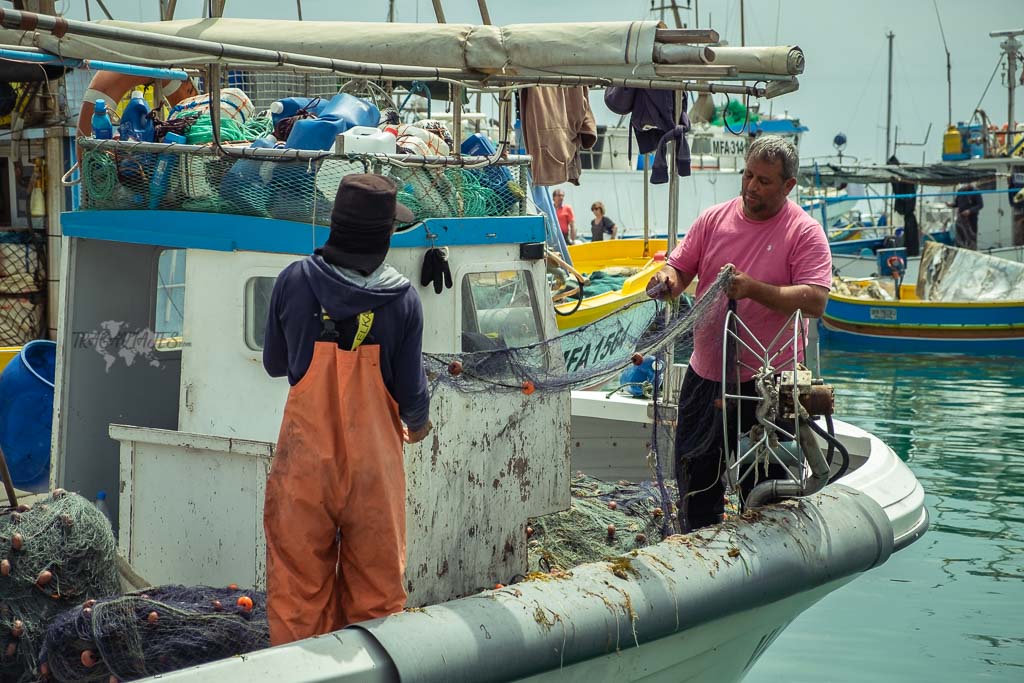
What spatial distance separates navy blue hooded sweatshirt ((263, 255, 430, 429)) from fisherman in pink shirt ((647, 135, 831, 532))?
149 cm

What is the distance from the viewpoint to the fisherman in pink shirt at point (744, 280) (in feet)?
15.0

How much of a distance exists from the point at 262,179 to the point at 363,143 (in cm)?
40

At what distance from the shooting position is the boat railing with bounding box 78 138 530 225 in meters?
4.46

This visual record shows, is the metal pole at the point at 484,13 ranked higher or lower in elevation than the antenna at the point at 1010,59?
lower

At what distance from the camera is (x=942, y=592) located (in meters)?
8.06

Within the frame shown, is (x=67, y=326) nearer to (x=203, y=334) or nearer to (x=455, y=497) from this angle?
(x=203, y=334)

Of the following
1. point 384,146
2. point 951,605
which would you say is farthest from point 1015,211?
point 384,146

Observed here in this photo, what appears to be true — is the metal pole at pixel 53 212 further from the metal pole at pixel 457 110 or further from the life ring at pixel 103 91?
the metal pole at pixel 457 110

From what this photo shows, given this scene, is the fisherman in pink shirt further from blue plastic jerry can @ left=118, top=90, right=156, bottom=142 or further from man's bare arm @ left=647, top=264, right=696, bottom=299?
blue plastic jerry can @ left=118, top=90, right=156, bottom=142

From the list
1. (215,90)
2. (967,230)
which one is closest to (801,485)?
(215,90)

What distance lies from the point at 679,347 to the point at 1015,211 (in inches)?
927

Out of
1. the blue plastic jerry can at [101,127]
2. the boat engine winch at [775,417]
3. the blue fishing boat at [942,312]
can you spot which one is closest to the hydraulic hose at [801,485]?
the boat engine winch at [775,417]

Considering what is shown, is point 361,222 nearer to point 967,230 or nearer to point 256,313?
point 256,313

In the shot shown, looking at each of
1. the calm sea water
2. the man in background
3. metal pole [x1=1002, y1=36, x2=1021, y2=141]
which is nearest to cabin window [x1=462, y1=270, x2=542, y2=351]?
the calm sea water
